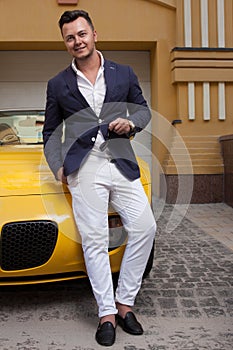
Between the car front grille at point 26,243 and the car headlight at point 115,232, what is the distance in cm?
38

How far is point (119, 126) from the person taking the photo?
2713 mm

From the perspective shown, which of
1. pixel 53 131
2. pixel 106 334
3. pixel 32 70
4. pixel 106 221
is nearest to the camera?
pixel 106 334

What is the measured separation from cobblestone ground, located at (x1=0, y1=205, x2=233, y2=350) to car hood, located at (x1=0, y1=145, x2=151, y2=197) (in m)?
0.89

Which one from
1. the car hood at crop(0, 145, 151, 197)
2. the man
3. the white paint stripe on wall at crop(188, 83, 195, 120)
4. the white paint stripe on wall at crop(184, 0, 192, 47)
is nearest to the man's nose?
the man

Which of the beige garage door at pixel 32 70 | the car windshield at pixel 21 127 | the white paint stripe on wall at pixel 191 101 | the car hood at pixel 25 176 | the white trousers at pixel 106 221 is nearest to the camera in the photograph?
the white trousers at pixel 106 221

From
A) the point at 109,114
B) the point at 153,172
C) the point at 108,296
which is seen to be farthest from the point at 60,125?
the point at 153,172

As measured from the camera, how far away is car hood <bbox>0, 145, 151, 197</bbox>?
9.78ft

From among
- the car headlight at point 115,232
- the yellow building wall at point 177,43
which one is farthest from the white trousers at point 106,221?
the yellow building wall at point 177,43

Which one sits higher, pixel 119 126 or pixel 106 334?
pixel 119 126

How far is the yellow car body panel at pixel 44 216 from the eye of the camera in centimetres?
290

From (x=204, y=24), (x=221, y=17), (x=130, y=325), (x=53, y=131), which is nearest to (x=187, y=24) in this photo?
(x=204, y=24)

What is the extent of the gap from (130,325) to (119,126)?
1248mm

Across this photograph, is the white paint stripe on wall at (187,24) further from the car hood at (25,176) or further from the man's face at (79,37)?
the man's face at (79,37)

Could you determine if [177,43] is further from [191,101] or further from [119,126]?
[119,126]
